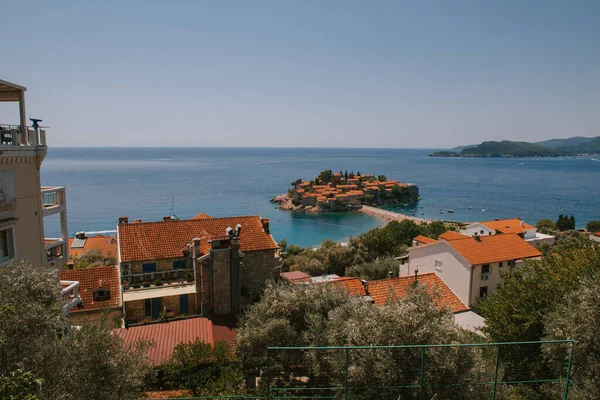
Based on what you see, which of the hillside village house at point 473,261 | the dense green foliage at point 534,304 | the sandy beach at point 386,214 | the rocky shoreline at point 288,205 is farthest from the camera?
the rocky shoreline at point 288,205

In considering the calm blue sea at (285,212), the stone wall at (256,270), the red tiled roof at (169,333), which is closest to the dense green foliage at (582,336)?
the red tiled roof at (169,333)

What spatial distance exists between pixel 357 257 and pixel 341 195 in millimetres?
61158

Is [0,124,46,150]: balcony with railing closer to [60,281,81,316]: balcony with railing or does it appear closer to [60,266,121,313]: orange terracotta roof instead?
[60,281,81,316]: balcony with railing

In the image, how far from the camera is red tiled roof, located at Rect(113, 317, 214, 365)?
48.4 ft

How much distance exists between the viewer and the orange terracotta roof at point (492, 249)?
81.7 ft

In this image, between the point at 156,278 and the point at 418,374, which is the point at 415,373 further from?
the point at 156,278

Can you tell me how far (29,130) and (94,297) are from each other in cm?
999

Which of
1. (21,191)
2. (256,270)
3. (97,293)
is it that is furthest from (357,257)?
(21,191)

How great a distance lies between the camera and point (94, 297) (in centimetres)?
1900

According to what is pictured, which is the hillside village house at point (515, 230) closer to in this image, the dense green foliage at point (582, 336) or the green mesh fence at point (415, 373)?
the dense green foliage at point (582, 336)

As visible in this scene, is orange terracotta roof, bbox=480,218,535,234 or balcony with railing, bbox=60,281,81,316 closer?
balcony with railing, bbox=60,281,81,316

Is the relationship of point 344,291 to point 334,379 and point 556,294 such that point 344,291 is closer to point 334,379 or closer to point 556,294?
point 334,379

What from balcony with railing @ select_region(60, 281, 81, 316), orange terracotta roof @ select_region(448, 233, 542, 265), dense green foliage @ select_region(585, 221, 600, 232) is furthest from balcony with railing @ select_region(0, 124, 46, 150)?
dense green foliage @ select_region(585, 221, 600, 232)

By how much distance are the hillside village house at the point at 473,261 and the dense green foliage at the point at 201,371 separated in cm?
1434
